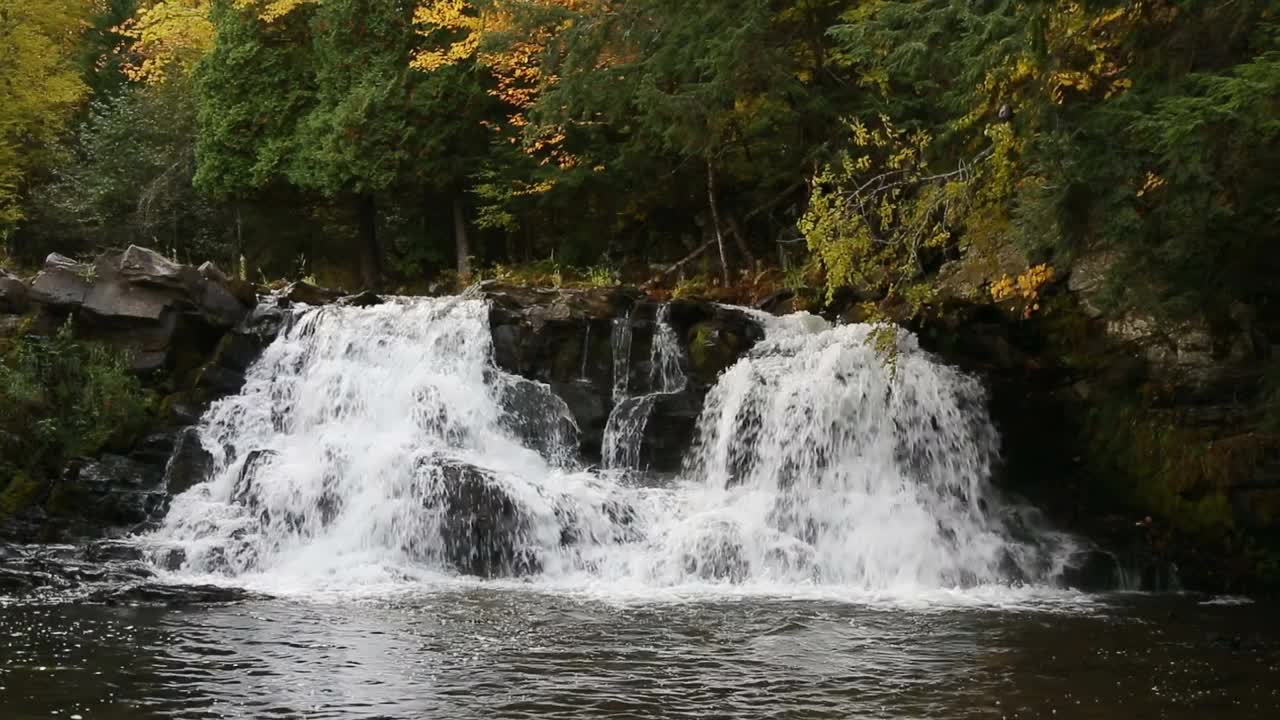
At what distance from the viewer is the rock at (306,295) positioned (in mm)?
18516

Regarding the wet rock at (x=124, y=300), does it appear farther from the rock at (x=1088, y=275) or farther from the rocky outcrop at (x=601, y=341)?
the rock at (x=1088, y=275)

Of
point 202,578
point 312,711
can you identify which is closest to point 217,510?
point 202,578

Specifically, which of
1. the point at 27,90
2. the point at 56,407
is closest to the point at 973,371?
the point at 56,407

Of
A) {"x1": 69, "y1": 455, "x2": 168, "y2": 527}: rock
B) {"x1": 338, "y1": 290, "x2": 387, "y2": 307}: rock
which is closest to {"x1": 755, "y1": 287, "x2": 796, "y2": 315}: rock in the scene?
{"x1": 338, "y1": 290, "x2": 387, "y2": 307}: rock

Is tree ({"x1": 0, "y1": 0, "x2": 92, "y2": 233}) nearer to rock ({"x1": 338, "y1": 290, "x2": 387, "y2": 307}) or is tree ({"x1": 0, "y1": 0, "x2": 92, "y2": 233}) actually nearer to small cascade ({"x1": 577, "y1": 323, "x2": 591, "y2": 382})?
rock ({"x1": 338, "y1": 290, "x2": 387, "y2": 307})

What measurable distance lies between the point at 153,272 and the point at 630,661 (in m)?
11.1

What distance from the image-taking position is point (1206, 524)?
13641 mm

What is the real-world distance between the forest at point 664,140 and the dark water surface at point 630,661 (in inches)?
138

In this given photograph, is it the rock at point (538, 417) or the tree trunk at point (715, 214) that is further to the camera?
the tree trunk at point (715, 214)

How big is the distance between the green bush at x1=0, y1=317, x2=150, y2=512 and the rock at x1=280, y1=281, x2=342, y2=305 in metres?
2.79

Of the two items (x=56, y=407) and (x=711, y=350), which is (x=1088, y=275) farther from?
(x=56, y=407)

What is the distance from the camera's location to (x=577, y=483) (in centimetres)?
1467

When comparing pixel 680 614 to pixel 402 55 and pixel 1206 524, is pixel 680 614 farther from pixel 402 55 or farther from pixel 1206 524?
pixel 402 55

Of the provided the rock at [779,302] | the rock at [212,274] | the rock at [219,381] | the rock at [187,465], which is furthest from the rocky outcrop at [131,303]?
A: the rock at [779,302]
